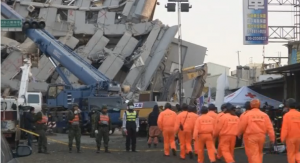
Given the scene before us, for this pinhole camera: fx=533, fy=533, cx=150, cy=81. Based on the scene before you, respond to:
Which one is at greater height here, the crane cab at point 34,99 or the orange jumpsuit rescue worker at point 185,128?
the crane cab at point 34,99

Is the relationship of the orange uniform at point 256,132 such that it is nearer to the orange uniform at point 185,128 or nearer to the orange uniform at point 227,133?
the orange uniform at point 227,133

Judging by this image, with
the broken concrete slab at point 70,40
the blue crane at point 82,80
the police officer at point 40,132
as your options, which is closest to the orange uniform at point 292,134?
the police officer at point 40,132

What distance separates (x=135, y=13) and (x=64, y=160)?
90.3 ft

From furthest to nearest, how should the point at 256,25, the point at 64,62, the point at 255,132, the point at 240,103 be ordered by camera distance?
the point at 64,62 < the point at 256,25 < the point at 240,103 < the point at 255,132

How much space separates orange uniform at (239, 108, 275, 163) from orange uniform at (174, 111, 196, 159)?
4.27m

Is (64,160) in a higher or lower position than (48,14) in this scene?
lower

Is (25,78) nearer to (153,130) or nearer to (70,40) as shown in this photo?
(153,130)

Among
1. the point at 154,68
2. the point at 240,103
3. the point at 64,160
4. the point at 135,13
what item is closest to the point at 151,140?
the point at 240,103

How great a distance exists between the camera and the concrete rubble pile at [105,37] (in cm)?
4056

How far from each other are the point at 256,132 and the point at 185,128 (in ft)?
15.3

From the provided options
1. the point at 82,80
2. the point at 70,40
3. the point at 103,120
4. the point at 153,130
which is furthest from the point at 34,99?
the point at 70,40

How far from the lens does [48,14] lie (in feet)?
138

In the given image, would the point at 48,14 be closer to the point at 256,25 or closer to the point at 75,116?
the point at 256,25

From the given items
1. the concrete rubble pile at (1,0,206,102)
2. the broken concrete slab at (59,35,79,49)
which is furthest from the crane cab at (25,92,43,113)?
the broken concrete slab at (59,35,79,49)
